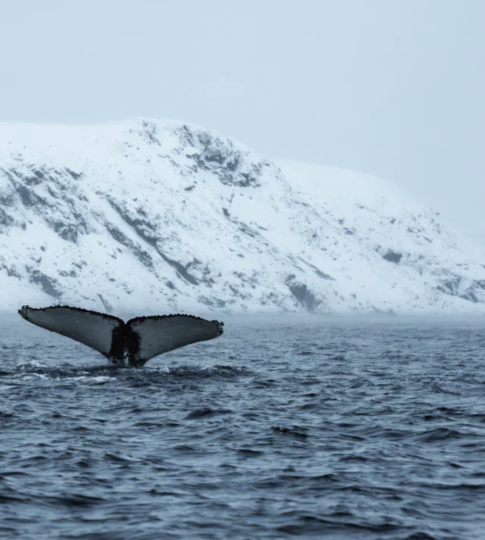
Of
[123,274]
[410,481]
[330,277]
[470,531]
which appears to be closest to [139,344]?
[410,481]

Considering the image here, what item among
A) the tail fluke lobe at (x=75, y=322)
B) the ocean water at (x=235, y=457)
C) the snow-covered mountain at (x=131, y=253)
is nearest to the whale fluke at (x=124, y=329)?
the tail fluke lobe at (x=75, y=322)

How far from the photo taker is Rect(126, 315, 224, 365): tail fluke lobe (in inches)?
680

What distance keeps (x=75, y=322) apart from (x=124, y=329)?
1125mm

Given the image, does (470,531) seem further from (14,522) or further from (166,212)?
(166,212)

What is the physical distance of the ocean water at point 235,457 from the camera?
8.52m

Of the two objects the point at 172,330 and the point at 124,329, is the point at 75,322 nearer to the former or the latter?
the point at 124,329

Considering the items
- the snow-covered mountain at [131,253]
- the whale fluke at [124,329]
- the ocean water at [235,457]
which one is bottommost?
the ocean water at [235,457]

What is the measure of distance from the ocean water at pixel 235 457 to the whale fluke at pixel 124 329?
0.75 metres

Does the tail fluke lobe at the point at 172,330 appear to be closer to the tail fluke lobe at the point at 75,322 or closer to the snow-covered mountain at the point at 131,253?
the tail fluke lobe at the point at 75,322

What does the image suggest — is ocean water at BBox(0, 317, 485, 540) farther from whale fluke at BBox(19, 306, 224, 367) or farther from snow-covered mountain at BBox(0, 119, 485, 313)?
snow-covered mountain at BBox(0, 119, 485, 313)

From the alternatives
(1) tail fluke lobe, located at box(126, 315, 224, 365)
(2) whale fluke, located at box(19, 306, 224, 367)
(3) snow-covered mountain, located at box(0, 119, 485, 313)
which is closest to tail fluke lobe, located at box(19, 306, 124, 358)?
(2) whale fluke, located at box(19, 306, 224, 367)

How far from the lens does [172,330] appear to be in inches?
691

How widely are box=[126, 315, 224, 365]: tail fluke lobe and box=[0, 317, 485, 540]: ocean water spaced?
85 centimetres

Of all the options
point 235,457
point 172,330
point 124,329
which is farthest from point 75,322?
point 235,457
